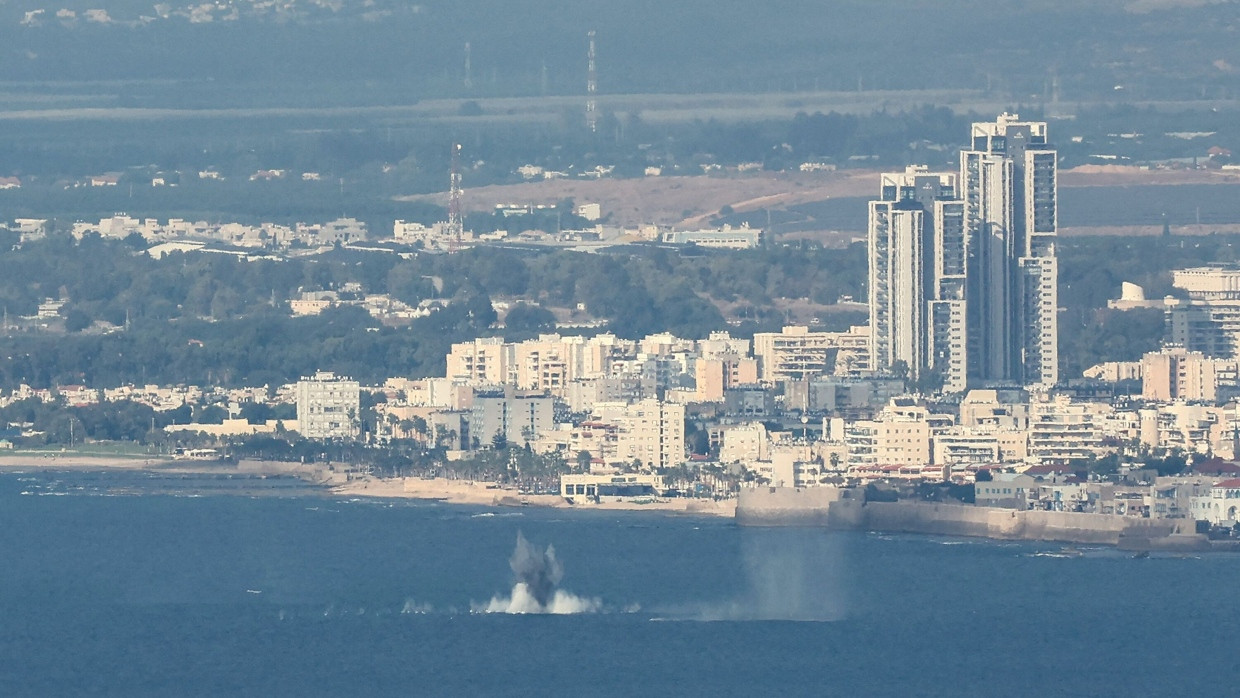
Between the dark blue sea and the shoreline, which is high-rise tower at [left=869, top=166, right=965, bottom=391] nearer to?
the shoreline

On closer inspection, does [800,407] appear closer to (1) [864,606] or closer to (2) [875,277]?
(2) [875,277]

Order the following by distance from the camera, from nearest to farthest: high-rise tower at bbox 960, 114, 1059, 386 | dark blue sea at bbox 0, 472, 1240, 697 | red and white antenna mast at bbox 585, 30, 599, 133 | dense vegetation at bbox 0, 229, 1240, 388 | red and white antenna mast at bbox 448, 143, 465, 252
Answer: dark blue sea at bbox 0, 472, 1240, 697, high-rise tower at bbox 960, 114, 1059, 386, dense vegetation at bbox 0, 229, 1240, 388, red and white antenna mast at bbox 448, 143, 465, 252, red and white antenna mast at bbox 585, 30, 599, 133

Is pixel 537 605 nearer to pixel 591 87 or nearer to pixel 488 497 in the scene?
pixel 488 497

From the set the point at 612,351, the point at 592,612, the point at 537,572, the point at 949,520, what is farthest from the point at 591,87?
the point at 537,572

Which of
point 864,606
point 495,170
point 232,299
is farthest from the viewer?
point 495,170

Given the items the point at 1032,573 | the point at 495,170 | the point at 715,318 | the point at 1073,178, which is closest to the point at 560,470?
the point at 1032,573

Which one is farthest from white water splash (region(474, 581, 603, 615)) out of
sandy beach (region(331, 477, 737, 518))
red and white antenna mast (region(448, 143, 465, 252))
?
red and white antenna mast (region(448, 143, 465, 252))
